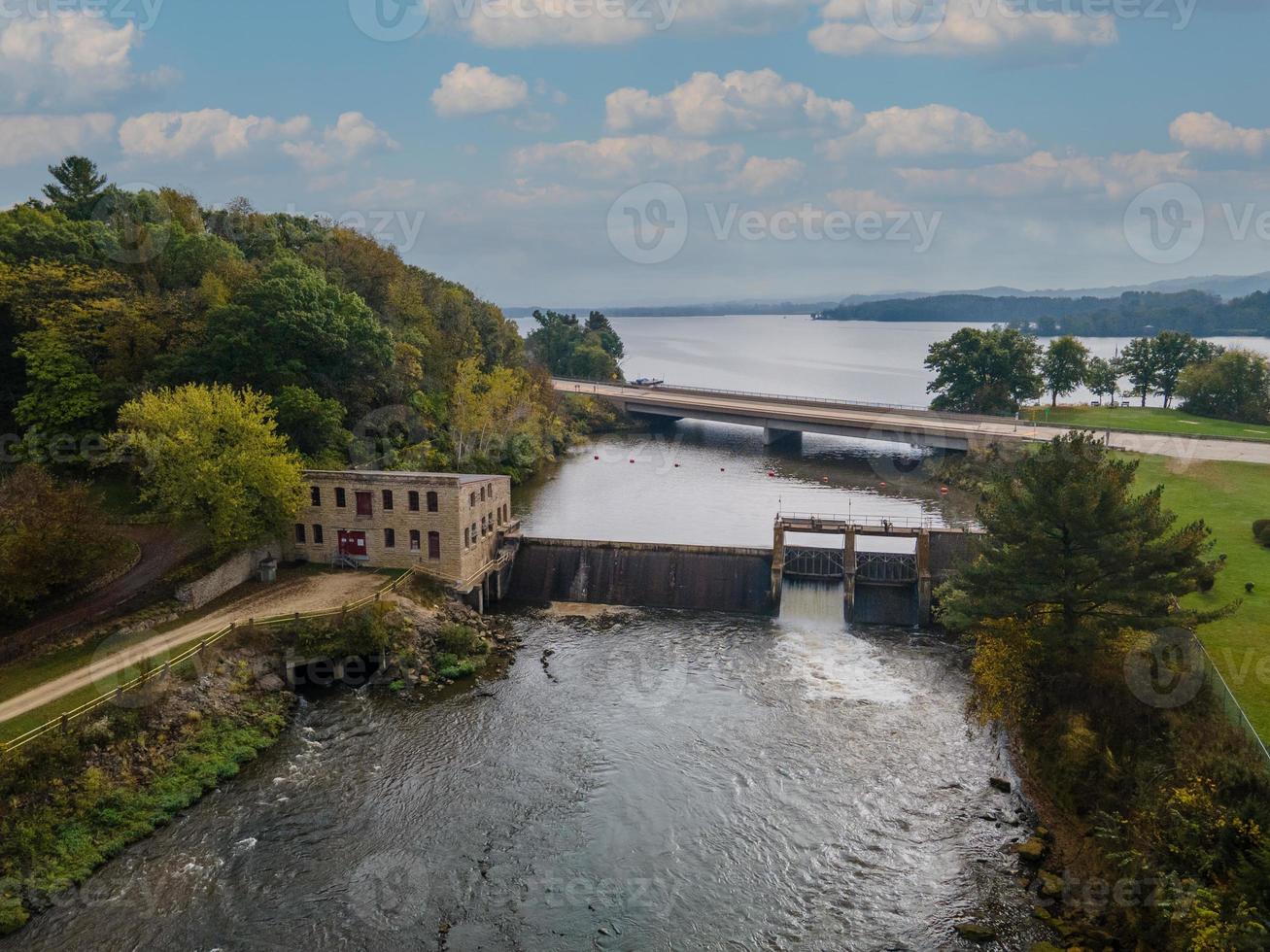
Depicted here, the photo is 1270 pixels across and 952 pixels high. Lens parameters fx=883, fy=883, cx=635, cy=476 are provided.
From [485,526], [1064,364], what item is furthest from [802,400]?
[485,526]

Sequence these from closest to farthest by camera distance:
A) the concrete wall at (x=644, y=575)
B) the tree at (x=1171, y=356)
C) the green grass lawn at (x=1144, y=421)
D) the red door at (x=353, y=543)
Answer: the red door at (x=353, y=543), the concrete wall at (x=644, y=575), the green grass lawn at (x=1144, y=421), the tree at (x=1171, y=356)

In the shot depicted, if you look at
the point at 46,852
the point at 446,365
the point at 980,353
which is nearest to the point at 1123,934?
the point at 46,852

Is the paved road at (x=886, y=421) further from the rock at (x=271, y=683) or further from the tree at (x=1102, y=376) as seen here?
the rock at (x=271, y=683)

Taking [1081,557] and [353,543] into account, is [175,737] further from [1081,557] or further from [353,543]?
[1081,557]

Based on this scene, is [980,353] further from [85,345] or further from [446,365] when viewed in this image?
[85,345]

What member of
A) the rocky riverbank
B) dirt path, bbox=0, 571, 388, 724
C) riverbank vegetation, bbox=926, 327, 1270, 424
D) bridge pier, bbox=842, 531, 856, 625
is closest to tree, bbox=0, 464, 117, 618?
dirt path, bbox=0, 571, 388, 724

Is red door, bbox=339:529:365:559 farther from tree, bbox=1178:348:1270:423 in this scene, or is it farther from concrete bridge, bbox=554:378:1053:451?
tree, bbox=1178:348:1270:423

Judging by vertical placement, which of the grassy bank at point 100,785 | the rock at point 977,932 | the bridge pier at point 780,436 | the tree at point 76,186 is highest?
the tree at point 76,186

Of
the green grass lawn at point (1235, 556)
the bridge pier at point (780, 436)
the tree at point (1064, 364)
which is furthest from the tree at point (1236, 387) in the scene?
the bridge pier at point (780, 436)
